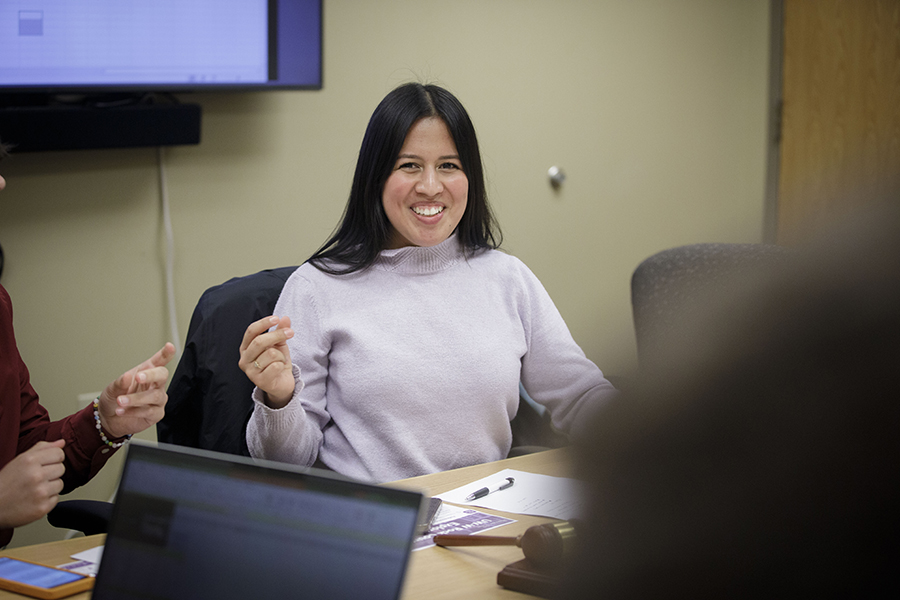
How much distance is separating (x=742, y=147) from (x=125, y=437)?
3.30 meters

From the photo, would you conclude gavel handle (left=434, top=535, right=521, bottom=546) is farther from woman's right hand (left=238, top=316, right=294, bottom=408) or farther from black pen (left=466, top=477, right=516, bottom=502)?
woman's right hand (left=238, top=316, right=294, bottom=408)

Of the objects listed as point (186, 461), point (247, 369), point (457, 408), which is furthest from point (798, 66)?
point (186, 461)

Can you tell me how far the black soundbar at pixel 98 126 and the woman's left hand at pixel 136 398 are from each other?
1078mm

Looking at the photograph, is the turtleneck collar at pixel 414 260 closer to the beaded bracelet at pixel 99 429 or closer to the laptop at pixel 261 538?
the beaded bracelet at pixel 99 429

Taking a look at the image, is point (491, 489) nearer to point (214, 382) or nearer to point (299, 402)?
point (299, 402)

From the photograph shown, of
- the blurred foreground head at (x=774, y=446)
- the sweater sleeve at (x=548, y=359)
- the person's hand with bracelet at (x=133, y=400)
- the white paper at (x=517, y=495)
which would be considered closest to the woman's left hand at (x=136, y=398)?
the person's hand with bracelet at (x=133, y=400)

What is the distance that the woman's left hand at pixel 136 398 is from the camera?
47.2 inches

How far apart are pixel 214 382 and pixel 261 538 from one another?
106cm

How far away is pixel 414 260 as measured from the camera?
5.73ft

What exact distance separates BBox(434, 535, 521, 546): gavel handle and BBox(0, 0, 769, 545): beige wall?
72 centimetres

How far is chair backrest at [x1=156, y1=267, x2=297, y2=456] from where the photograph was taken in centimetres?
161

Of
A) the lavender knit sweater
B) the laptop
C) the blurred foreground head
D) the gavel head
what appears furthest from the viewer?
the lavender knit sweater

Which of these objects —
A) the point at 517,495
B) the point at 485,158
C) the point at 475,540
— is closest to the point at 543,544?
the point at 475,540

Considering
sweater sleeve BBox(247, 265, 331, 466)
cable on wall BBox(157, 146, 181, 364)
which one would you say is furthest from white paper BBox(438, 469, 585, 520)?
cable on wall BBox(157, 146, 181, 364)
